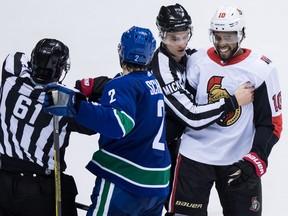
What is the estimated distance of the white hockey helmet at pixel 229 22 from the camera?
3846mm

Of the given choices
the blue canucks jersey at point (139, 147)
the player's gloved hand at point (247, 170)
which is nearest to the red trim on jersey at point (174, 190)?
the player's gloved hand at point (247, 170)

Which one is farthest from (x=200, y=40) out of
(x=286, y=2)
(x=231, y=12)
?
(x=231, y=12)

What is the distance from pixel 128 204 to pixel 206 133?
2.17 ft

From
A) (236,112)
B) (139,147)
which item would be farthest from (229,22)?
(139,147)

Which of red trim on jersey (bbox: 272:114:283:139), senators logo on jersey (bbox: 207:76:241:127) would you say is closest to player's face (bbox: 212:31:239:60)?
senators logo on jersey (bbox: 207:76:241:127)

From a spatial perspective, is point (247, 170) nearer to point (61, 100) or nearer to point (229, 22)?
point (229, 22)

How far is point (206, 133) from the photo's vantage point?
12.9 feet

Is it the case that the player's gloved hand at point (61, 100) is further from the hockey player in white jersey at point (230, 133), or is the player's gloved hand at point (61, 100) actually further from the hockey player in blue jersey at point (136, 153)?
the hockey player in white jersey at point (230, 133)

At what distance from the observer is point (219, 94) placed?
388 centimetres

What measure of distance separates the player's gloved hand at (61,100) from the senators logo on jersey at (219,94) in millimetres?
929

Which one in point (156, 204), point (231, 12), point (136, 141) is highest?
point (231, 12)

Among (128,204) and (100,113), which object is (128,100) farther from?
(128,204)

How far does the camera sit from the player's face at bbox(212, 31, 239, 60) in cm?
Answer: 385

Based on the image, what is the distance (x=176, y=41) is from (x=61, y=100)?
3.22 feet
